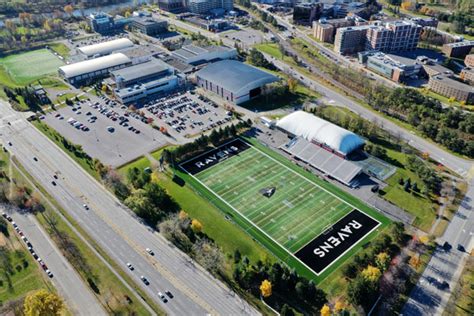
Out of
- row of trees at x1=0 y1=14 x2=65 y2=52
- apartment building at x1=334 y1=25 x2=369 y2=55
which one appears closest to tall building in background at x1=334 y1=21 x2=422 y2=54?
apartment building at x1=334 y1=25 x2=369 y2=55

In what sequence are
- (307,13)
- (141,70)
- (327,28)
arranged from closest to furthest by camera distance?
(141,70) → (327,28) → (307,13)

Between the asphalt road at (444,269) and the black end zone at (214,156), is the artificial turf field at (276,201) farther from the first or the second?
the asphalt road at (444,269)

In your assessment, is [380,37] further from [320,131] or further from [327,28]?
[320,131]

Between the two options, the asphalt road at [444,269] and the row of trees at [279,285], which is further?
the row of trees at [279,285]

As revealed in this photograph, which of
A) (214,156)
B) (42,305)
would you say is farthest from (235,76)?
(42,305)

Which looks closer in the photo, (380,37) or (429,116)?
(429,116)

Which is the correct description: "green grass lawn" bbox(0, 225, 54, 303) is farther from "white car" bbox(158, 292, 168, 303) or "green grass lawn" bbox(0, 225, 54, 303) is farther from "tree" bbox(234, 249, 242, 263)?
"tree" bbox(234, 249, 242, 263)

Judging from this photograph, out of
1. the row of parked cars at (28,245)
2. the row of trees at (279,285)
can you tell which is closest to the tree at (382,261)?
the row of trees at (279,285)
